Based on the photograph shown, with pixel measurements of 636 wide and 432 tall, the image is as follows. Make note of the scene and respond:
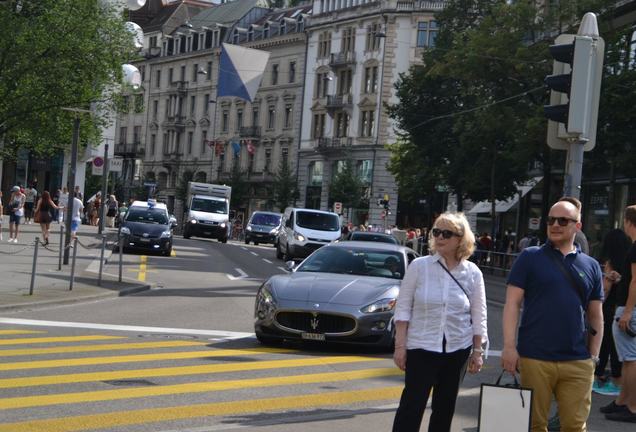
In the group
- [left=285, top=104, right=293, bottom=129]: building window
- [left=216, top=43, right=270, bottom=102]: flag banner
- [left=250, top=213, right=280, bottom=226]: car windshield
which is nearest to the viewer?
[left=216, top=43, right=270, bottom=102]: flag banner

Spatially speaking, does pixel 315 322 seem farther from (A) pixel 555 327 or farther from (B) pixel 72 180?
(B) pixel 72 180

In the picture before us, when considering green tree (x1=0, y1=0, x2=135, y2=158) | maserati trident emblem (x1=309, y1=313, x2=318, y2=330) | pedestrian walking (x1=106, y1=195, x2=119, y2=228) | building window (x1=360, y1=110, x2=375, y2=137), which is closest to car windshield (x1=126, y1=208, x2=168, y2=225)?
green tree (x1=0, y1=0, x2=135, y2=158)

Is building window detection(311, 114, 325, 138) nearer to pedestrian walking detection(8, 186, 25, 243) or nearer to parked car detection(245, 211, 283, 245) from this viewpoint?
parked car detection(245, 211, 283, 245)

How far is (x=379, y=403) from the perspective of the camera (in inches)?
429

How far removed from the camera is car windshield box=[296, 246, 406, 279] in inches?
625

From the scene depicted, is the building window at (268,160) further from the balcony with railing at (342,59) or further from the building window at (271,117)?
the balcony with railing at (342,59)

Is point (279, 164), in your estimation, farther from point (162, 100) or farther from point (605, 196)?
point (605, 196)

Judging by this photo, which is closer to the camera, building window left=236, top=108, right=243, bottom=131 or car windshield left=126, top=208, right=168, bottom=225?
car windshield left=126, top=208, right=168, bottom=225

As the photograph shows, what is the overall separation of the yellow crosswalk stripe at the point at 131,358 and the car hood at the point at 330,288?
672 millimetres

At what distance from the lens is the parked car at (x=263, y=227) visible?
2584 inches

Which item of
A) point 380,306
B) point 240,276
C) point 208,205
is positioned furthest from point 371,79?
point 380,306

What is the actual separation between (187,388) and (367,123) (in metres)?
76.1

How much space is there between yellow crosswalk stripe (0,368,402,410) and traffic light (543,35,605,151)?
303 cm

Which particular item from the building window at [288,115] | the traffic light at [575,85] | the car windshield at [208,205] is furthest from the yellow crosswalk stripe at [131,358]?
the building window at [288,115]
